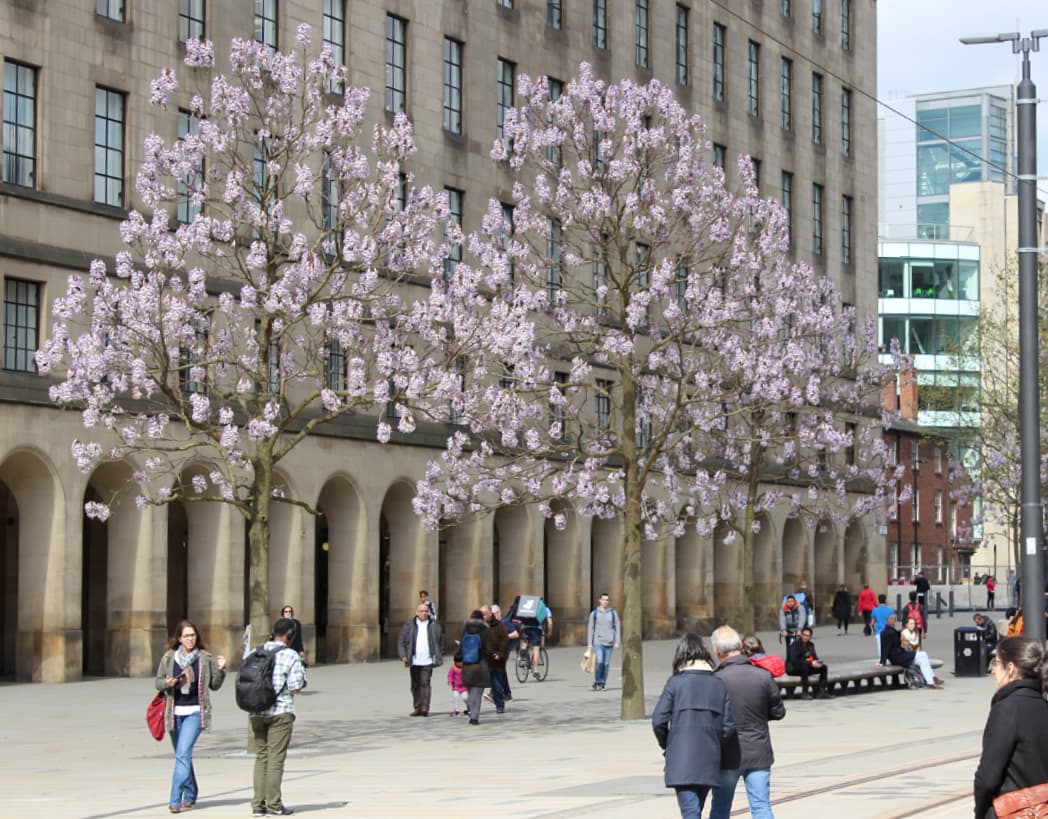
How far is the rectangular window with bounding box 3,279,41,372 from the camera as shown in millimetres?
37750

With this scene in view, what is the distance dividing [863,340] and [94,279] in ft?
96.0

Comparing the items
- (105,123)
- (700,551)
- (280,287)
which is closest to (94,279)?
(280,287)

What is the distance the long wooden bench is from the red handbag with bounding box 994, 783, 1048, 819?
Answer: 25.2 m

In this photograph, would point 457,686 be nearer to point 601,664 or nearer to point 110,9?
point 601,664

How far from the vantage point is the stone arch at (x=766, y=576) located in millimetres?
67500

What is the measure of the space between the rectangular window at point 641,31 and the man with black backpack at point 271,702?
43.9 meters

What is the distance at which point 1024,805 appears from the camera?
27.8 feet

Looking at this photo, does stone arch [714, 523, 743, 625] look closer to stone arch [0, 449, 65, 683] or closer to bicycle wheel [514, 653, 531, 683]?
bicycle wheel [514, 653, 531, 683]

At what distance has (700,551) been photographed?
63469 millimetres

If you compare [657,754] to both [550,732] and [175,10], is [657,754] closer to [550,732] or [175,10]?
[550,732]

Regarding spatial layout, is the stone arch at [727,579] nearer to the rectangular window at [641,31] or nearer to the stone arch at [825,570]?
the stone arch at [825,570]

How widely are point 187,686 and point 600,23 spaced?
137 ft

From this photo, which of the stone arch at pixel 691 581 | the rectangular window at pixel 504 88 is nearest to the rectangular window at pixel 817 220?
the stone arch at pixel 691 581

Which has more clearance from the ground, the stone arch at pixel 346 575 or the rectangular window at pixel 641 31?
the rectangular window at pixel 641 31
